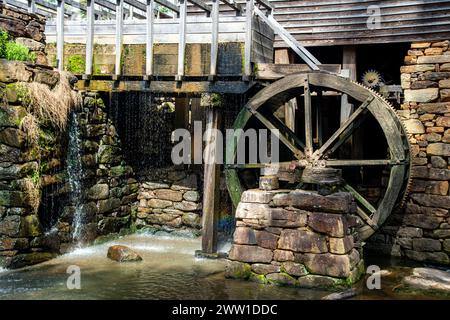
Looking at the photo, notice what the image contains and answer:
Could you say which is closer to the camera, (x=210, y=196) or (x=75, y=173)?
(x=210, y=196)

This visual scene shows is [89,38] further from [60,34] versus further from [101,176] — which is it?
[101,176]

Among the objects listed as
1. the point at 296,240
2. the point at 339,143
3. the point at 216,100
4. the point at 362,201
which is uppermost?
the point at 216,100

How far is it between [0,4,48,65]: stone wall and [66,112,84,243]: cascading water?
3.57 feet

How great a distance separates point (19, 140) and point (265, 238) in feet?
11.1

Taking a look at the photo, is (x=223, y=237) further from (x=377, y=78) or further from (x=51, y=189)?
(x=377, y=78)

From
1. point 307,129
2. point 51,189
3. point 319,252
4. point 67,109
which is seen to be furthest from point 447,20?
point 51,189

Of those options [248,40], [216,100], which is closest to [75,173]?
[216,100]

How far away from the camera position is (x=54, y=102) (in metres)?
7.72

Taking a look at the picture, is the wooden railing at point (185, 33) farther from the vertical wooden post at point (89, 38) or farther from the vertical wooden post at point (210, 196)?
the vertical wooden post at point (210, 196)

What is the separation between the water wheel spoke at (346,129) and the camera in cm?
763

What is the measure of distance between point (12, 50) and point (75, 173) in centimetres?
203

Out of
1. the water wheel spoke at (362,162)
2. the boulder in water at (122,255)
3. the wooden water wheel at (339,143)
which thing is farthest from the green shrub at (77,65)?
the water wheel spoke at (362,162)

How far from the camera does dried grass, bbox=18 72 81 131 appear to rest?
7.38m

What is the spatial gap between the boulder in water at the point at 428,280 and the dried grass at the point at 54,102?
201 inches
